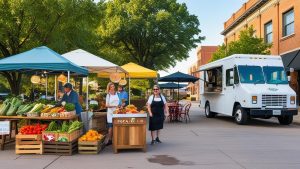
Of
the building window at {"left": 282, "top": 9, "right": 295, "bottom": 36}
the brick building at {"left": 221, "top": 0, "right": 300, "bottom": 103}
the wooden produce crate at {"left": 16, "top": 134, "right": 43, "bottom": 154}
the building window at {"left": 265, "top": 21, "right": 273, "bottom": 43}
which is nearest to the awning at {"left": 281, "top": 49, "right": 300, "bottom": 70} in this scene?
the brick building at {"left": 221, "top": 0, "right": 300, "bottom": 103}

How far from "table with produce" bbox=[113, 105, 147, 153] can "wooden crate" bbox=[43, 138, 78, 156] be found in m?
1.13

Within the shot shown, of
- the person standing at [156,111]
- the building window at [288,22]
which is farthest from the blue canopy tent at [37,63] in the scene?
the building window at [288,22]

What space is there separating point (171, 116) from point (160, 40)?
23.4m

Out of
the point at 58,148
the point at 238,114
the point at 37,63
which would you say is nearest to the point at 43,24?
the point at 238,114

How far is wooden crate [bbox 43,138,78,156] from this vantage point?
9969mm

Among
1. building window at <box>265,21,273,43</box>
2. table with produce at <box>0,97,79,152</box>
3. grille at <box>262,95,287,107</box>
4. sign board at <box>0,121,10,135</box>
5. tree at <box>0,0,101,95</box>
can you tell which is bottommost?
sign board at <box>0,121,10,135</box>

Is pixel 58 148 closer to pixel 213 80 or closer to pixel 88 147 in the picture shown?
pixel 88 147

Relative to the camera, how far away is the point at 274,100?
17344 millimetres

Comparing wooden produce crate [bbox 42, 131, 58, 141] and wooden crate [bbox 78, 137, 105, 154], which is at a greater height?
wooden produce crate [bbox 42, 131, 58, 141]

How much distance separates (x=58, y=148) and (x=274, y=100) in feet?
34.6

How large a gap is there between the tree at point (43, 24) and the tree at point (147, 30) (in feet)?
51.0

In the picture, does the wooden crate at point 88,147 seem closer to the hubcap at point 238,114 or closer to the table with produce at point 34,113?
the table with produce at point 34,113

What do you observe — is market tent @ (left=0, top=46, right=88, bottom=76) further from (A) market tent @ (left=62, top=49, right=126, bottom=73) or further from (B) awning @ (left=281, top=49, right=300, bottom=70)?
(B) awning @ (left=281, top=49, right=300, bottom=70)

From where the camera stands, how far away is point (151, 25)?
4081 centimetres
